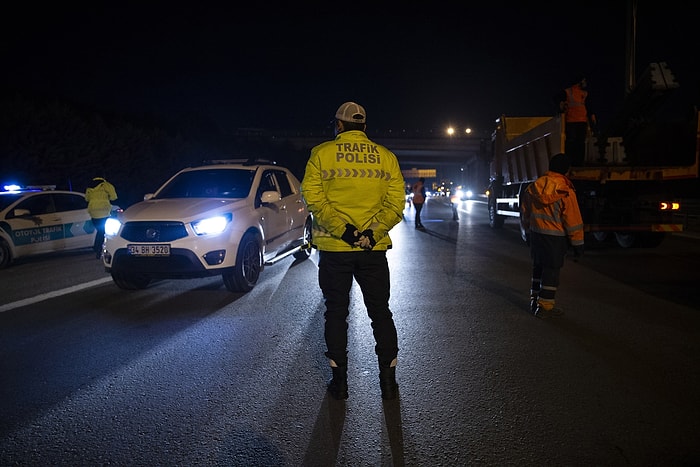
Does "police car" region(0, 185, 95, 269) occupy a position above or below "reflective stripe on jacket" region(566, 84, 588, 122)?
below

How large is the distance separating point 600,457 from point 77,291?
6.88 m

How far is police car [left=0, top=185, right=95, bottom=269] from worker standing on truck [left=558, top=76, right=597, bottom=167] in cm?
1060

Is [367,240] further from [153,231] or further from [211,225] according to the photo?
[153,231]

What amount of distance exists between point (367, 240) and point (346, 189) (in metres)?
0.39

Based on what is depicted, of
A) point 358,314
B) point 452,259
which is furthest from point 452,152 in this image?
point 358,314

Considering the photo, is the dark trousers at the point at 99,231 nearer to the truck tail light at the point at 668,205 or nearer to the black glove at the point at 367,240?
the black glove at the point at 367,240

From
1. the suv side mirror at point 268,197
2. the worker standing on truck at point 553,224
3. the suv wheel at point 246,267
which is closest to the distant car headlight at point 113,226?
the suv wheel at point 246,267

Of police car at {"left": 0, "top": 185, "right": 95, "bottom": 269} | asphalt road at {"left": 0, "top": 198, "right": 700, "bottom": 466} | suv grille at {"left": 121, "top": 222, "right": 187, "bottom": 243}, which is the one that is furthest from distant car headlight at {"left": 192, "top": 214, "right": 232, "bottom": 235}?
police car at {"left": 0, "top": 185, "right": 95, "bottom": 269}

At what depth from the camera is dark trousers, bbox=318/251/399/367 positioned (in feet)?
11.5

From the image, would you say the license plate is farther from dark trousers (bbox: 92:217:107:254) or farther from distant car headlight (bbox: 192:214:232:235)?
dark trousers (bbox: 92:217:107:254)

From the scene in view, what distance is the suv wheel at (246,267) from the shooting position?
22.2ft

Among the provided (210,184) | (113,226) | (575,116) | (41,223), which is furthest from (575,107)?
(41,223)

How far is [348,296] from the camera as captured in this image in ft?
11.6

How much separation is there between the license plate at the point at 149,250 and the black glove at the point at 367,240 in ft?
12.2
